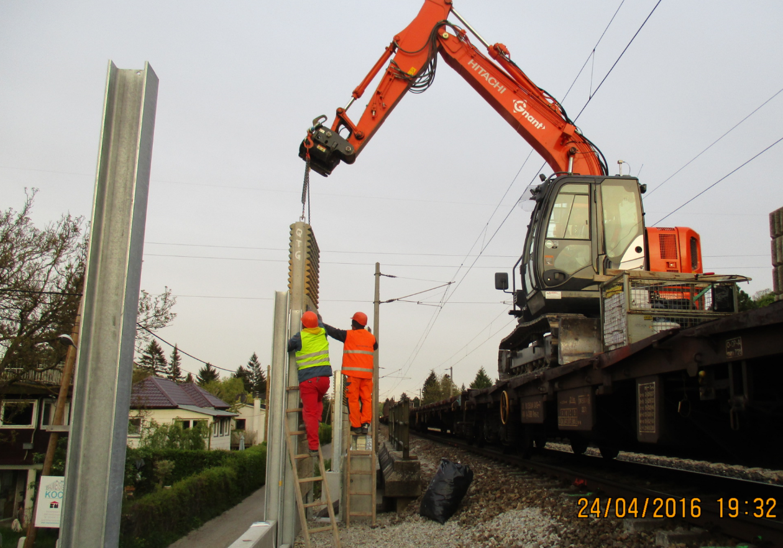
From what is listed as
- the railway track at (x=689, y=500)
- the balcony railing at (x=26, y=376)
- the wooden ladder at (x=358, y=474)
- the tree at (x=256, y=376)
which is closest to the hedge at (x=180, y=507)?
the balcony railing at (x=26, y=376)

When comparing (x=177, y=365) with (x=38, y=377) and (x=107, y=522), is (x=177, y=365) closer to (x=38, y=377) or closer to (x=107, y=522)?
(x=38, y=377)

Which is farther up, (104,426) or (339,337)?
(339,337)

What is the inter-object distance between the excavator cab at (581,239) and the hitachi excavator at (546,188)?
0.05 ft

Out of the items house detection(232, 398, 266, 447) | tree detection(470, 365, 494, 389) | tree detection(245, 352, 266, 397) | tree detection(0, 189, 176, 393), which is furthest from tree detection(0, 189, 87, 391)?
tree detection(245, 352, 266, 397)

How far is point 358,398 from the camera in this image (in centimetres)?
707


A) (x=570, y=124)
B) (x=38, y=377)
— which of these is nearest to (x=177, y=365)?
(x=38, y=377)

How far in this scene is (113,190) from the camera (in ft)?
10.6

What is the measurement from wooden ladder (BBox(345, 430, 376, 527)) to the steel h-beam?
14.4 ft

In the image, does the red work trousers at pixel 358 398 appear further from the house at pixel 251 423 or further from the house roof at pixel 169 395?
the house at pixel 251 423

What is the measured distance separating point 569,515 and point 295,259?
3.75 metres

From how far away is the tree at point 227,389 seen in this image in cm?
8966

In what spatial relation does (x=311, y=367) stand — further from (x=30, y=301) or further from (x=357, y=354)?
(x=30, y=301)

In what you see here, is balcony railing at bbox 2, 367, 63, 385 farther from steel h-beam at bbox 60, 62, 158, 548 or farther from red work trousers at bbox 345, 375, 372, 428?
steel h-beam at bbox 60, 62, 158, 548
